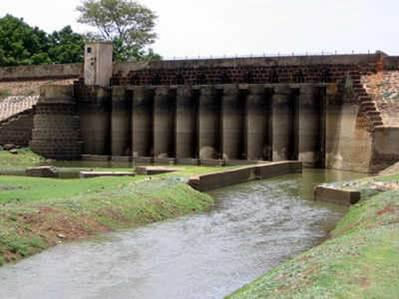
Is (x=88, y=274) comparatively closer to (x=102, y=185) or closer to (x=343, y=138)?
(x=102, y=185)

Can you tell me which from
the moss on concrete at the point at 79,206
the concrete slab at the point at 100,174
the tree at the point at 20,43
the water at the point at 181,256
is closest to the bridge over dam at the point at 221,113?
the concrete slab at the point at 100,174

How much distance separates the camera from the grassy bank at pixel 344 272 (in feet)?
40.0

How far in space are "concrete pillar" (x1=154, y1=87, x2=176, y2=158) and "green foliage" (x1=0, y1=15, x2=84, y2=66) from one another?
27.2 meters

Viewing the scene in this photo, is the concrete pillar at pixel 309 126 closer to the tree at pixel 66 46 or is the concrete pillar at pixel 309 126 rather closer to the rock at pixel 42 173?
the rock at pixel 42 173

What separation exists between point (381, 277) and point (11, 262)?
25.7 feet

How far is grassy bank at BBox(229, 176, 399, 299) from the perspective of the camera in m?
12.2

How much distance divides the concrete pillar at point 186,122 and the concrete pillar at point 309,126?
6565 mm

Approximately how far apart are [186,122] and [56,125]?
8.10 meters

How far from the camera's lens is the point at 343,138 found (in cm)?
4075

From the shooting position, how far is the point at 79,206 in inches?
850

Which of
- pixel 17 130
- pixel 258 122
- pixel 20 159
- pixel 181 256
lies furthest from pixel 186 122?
pixel 181 256

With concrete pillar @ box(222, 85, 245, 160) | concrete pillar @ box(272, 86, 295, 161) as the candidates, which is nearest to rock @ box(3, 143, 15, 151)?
concrete pillar @ box(222, 85, 245, 160)

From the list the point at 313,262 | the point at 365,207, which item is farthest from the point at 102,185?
the point at 313,262

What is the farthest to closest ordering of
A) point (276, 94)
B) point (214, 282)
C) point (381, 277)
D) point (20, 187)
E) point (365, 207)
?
1. point (276, 94)
2. point (20, 187)
3. point (365, 207)
4. point (214, 282)
5. point (381, 277)
